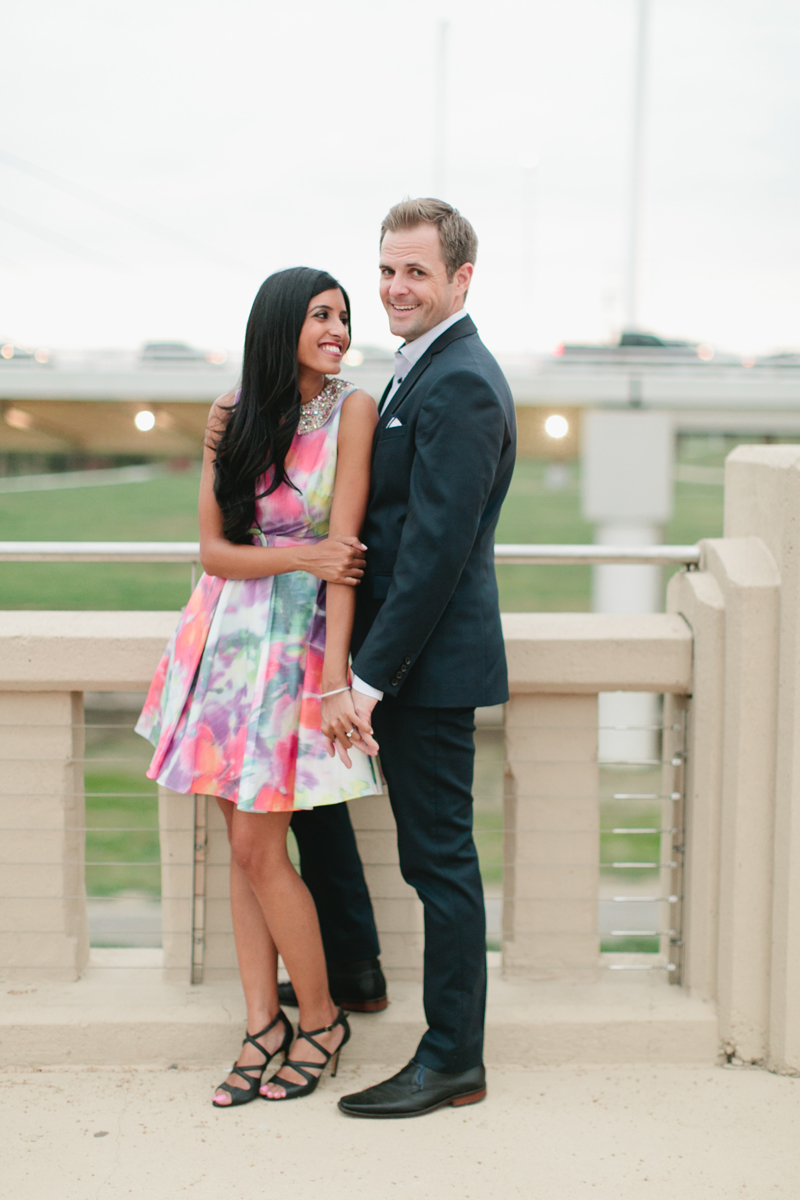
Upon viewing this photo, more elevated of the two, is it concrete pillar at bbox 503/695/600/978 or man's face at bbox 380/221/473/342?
man's face at bbox 380/221/473/342

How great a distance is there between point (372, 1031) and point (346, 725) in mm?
918

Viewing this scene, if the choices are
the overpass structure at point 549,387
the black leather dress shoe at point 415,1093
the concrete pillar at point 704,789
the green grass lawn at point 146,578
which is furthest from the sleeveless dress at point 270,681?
the overpass structure at point 549,387

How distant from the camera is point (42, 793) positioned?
283cm

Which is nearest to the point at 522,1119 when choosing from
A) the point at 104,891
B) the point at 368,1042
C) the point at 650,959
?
the point at 368,1042

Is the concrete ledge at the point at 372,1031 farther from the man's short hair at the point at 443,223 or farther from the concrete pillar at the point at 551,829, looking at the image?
the man's short hair at the point at 443,223

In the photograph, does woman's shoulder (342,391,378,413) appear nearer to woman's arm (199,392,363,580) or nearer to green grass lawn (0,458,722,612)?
woman's arm (199,392,363,580)

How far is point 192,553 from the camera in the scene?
279 cm

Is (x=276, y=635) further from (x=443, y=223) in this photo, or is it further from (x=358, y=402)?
(x=443, y=223)

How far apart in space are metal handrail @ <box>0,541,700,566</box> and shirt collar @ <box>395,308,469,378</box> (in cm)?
56

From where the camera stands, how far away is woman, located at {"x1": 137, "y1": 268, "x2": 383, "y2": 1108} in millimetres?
2402

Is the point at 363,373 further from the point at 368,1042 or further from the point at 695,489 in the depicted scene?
the point at 695,489


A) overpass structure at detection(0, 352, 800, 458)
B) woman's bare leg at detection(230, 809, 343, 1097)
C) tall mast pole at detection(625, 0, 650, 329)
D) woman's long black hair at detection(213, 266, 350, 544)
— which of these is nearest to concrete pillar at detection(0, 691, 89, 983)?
woman's bare leg at detection(230, 809, 343, 1097)

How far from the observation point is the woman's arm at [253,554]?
2.37m

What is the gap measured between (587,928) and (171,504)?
201ft
